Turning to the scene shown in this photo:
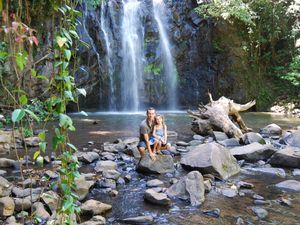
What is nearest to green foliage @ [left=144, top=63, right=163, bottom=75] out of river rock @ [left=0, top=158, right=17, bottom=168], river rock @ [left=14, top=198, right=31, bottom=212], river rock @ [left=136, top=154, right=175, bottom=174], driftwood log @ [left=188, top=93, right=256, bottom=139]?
driftwood log @ [left=188, top=93, right=256, bottom=139]

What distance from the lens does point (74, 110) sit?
61.1ft

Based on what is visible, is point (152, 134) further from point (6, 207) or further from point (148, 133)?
point (6, 207)

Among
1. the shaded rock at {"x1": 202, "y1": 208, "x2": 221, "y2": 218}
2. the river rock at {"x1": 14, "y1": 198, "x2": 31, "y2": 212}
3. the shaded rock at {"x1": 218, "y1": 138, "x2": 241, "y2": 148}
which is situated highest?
the shaded rock at {"x1": 218, "y1": 138, "x2": 241, "y2": 148}

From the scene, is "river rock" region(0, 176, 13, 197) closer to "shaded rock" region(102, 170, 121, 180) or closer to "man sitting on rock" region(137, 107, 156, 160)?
"shaded rock" region(102, 170, 121, 180)

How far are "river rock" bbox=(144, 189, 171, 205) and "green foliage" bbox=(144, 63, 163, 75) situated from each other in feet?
50.7

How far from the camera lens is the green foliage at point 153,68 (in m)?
20.0

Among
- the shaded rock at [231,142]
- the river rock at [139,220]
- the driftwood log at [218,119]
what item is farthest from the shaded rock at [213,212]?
Answer: the driftwood log at [218,119]

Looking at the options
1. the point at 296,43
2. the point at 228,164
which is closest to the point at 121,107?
the point at 296,43

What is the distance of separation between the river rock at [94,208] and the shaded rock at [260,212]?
1.91m

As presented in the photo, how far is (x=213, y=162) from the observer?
6.15 metres

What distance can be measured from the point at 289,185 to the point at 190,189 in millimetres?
1749

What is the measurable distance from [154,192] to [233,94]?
16609mm

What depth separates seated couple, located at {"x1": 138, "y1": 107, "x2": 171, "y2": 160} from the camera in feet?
21.6

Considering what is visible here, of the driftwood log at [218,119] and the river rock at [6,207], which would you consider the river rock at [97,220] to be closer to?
the river rock at [6,207]
